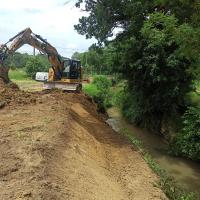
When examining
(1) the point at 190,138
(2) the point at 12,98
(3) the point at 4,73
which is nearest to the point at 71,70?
(3) the point at 4,73

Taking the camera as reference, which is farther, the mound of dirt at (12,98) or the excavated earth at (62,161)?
the mound of dirt at (12,98)

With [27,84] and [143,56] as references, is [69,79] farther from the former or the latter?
[27,84]

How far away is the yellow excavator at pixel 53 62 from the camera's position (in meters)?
26.6

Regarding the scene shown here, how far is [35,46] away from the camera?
1114 inches

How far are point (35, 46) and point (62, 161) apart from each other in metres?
17.8

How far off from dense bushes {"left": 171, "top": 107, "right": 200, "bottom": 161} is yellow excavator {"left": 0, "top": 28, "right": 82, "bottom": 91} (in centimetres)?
1041

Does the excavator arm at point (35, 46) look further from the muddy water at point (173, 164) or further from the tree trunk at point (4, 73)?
the muddy water at point (173, 164)

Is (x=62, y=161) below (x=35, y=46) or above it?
below

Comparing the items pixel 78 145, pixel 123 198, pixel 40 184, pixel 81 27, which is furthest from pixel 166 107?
pixel 40 184

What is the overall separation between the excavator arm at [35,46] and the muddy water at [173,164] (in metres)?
6.72

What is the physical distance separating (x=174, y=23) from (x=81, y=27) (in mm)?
13010

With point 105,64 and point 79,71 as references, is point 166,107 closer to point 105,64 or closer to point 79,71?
point 105,64

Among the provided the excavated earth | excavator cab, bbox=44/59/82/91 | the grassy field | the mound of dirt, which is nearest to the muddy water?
the excavated earth

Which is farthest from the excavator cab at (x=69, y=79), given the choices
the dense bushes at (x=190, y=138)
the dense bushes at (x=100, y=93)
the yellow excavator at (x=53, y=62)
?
the dense bushes at (x=190, y=138)
